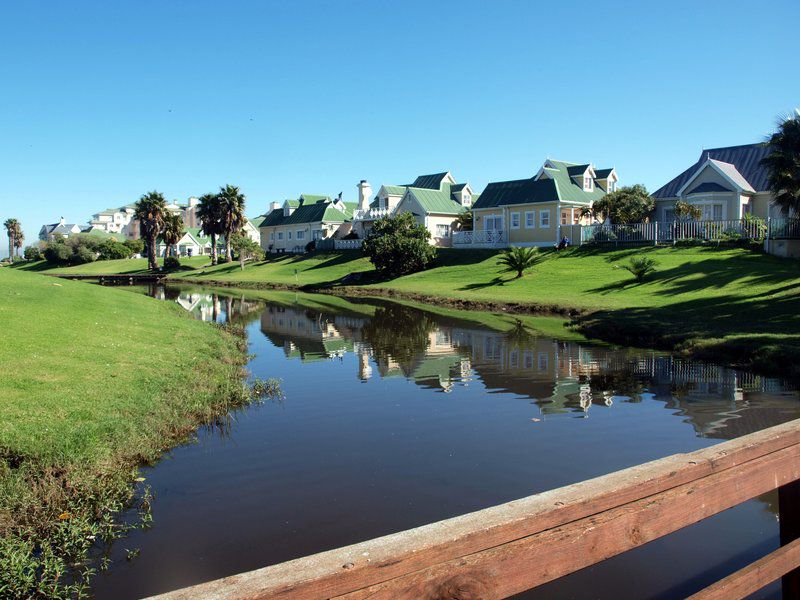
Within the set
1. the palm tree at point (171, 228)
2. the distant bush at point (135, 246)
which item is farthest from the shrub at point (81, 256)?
the palm tree at point (171, 228)

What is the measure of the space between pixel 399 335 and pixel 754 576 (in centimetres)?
2425

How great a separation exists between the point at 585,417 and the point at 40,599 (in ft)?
34.4

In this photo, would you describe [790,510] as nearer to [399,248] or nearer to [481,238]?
[399,248]

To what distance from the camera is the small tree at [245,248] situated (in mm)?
78194

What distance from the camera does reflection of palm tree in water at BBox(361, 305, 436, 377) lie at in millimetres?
22062

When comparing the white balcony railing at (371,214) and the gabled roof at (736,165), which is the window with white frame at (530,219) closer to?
the gabled roof at (736,165)

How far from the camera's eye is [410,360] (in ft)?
70.4

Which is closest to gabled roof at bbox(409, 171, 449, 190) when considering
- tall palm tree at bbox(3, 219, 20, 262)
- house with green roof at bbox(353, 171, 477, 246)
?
house with green roof at bbox(353, 171, 477, 246)

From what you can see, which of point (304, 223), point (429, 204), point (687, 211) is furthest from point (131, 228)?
point (687, 211)

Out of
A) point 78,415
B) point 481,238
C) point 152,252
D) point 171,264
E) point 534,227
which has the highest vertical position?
point 534,227

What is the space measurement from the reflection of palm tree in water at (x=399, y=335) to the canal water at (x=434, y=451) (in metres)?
0.27

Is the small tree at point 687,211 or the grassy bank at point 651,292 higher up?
the small tree at point 687,211

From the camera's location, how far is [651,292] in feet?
118

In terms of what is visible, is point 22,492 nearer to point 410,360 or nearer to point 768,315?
point 410,360
